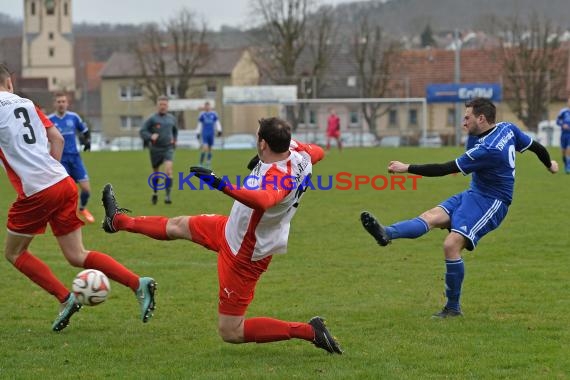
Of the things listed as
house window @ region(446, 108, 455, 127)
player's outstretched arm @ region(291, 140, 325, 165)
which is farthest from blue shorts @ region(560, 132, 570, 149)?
house window @ region(446, 108, 455, 127)

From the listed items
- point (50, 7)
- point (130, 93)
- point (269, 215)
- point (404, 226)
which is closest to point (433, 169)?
point (404, 226)

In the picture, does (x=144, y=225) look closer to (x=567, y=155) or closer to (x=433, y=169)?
(x=433, y=169)

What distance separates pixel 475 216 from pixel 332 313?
55.1 inches

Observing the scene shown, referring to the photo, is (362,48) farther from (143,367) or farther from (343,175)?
(143,367)

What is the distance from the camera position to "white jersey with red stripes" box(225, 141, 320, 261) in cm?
586

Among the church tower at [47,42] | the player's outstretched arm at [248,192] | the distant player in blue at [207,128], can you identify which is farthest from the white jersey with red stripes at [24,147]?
the church tower at [47,42]

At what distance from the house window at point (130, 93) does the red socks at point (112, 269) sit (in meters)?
71.8

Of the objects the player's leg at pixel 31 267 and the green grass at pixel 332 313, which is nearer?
the green grass at pixel 332 313

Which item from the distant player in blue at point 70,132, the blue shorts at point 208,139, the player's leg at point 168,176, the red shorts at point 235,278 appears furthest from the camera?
the blue shorts at point 208,139

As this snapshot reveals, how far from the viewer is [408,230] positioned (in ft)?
23.9

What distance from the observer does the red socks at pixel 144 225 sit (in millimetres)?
A: 6453

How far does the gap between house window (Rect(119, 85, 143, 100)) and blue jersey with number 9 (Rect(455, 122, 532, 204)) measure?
71702mm

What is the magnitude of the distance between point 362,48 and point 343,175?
48.5 m

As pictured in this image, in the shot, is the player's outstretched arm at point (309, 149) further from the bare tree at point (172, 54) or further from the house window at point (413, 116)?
the bare tree at point (172, 54)
